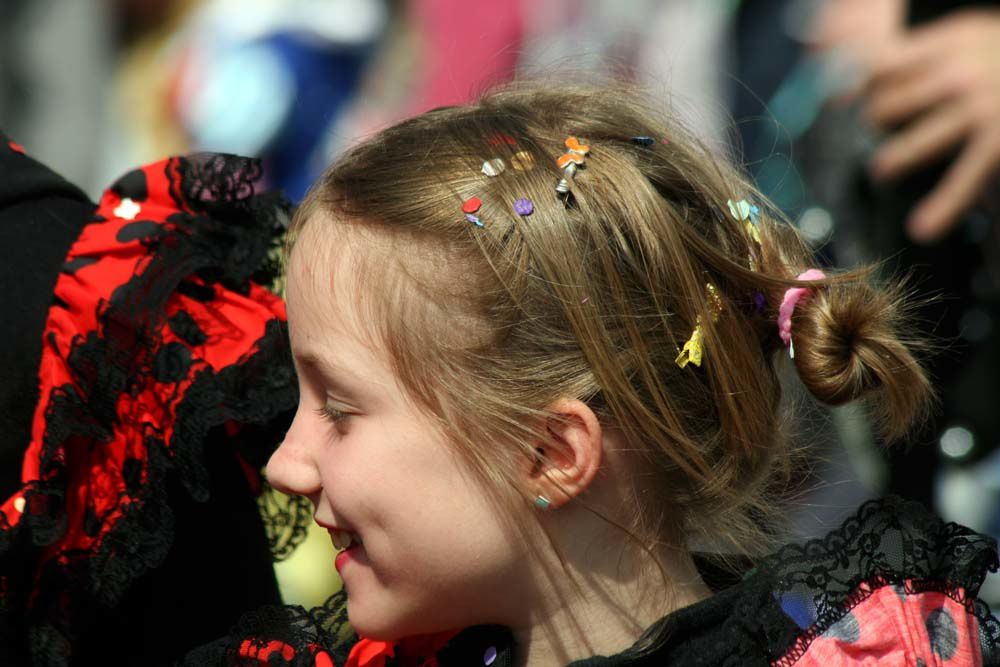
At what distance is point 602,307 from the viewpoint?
1115 mm

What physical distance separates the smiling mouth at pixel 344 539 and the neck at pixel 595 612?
0.63 ft

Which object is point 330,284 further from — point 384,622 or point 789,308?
point 789,308

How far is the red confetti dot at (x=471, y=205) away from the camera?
112 centimetres

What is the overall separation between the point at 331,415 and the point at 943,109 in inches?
54.3

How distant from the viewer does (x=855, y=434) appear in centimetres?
223

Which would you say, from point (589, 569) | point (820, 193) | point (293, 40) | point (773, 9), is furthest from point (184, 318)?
point (293, 40)

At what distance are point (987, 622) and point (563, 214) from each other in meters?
0.55

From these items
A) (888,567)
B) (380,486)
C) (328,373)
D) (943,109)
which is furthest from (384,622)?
(943,109)

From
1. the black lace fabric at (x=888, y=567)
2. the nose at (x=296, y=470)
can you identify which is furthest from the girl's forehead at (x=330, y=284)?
the black lace fabric at (x=888, y=567)

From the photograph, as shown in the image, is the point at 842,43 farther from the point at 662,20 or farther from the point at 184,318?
the point at 184,318

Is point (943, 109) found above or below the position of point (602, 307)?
below

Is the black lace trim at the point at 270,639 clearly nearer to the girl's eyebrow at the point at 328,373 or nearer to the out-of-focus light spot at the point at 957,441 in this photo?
the girl's eyebrow at the point at 328,373

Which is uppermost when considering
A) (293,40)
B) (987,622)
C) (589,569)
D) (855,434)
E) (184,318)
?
(293,40)

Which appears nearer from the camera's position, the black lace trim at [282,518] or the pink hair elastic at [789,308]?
the pink hair elastic at [789,308]
